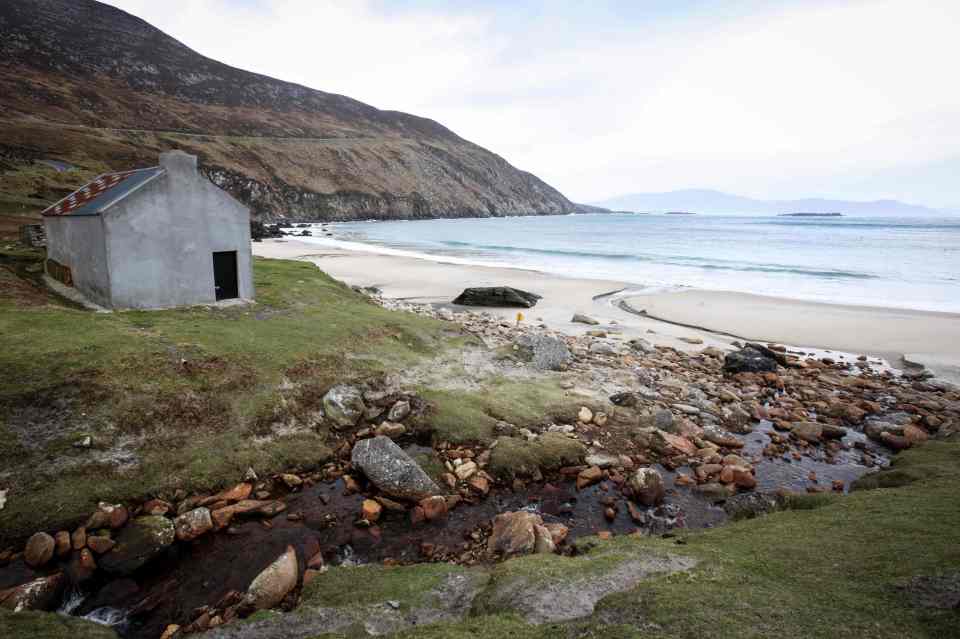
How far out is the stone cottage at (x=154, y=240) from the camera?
16219 millimetres

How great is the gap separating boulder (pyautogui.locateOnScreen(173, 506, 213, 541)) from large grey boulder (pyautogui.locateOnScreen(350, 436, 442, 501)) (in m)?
2.94

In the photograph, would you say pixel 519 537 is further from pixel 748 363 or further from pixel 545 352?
pixel 748 363

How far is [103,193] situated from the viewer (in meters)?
17.9

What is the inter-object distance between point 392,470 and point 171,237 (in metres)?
13.3

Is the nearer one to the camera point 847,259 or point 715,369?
point 715,369

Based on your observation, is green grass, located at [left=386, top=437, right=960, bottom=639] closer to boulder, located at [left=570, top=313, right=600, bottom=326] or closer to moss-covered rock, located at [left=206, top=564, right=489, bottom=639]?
moss-covered rock, located at [left=206, top=564, right=489, bottom=639]

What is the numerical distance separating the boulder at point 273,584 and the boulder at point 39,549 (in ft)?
11.2

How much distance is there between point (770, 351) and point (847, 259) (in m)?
53.7

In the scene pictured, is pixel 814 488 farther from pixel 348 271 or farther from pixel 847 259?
pixel 847 259

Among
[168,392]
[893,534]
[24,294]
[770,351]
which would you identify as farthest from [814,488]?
[24,294]

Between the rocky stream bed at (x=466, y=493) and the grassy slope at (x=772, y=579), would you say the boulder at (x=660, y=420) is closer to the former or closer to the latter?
the rocky stream bed at (x=466, y=493)

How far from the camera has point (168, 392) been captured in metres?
11.2

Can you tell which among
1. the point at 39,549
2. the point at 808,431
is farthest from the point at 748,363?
the point at 39,549

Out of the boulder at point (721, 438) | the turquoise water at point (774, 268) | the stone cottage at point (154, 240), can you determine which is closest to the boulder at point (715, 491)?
the boulder at point (721, 438)
